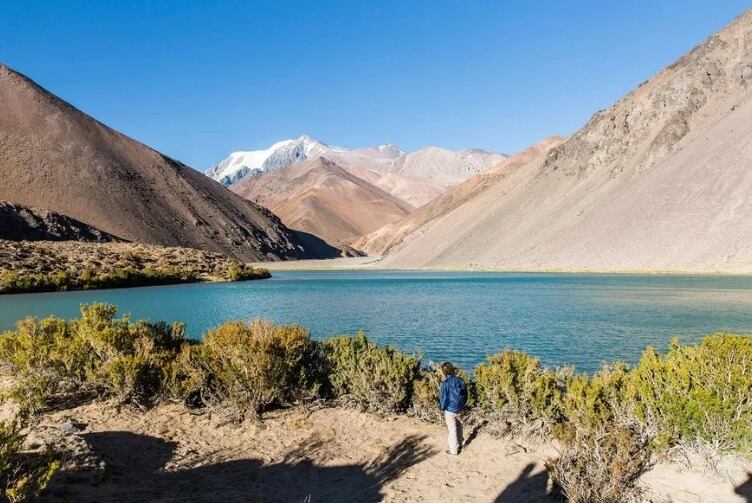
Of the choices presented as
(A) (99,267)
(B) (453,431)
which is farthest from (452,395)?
(A) (99,267)

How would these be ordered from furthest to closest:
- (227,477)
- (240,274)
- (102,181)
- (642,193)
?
(102,181)
(642,193)
(240,274)
(227,477)

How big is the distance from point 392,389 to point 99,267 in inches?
2619

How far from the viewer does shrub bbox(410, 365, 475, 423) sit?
10234mm

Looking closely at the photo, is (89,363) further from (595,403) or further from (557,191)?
(557,191)

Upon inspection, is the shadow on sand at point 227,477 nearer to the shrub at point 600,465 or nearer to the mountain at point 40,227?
the shrub at point 600,465

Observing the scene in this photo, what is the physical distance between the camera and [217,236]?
456ft

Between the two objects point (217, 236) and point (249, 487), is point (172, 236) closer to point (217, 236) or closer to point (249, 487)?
point (217, 236)

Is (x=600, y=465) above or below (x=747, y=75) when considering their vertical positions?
below

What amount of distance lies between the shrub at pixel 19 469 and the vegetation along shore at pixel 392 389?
2.3 inches

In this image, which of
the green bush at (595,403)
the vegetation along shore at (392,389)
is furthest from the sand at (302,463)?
the green bush at (595,403)

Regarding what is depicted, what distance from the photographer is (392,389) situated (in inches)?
424

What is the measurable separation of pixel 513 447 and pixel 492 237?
89380 millimetres

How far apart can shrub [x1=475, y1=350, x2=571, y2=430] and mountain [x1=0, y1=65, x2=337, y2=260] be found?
115 metres

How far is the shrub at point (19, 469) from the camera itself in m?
5.70
